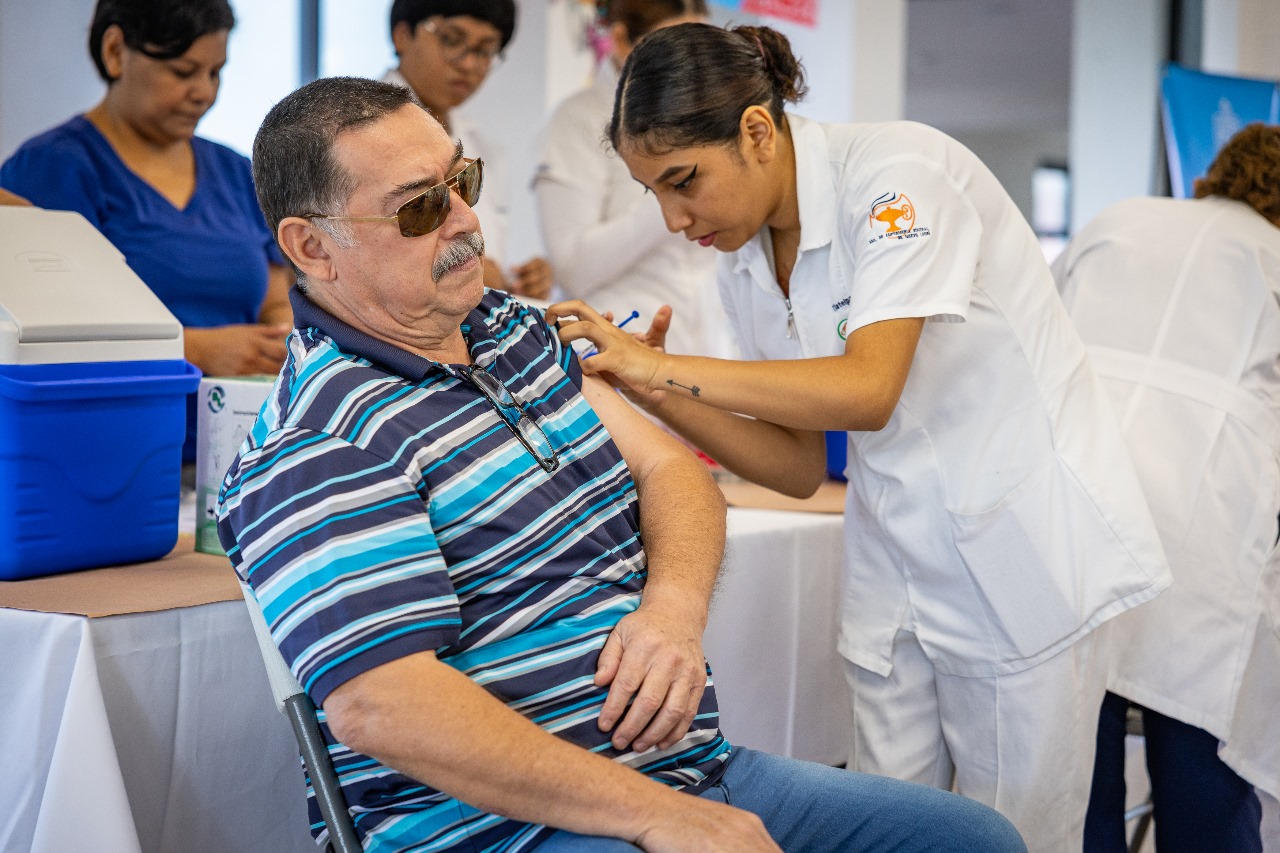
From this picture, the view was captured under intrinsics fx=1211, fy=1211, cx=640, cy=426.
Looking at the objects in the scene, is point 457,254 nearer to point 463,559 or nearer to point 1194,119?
point 463,559

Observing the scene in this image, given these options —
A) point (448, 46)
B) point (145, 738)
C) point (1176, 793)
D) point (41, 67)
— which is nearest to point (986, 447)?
point (1176, 793)

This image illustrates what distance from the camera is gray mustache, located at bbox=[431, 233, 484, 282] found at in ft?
4.60

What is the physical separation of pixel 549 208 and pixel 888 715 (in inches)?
71.0

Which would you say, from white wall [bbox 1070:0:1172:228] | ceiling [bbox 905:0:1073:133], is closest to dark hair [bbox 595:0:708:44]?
white wall [bbox 1070:0:1172:228]

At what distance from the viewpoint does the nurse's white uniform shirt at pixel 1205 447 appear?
2.00 m

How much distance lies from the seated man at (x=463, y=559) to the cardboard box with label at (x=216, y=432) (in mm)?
292

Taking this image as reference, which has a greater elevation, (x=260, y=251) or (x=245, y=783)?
(x=260, y=251)

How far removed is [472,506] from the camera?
1.29 m

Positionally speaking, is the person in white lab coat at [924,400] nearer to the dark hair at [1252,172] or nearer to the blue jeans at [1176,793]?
the blue jeans at [1176,793]

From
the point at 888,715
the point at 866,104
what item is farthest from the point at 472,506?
the point at 866,104

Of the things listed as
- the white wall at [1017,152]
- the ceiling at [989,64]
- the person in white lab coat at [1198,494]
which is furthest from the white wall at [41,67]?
the white wall at [1017,152]

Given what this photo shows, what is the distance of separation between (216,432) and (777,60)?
38.2 inches

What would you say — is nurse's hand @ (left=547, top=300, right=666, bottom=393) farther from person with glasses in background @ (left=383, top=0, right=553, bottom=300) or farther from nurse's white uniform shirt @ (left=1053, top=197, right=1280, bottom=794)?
person with glasses in background @ (left=383, top=0, right=553, bottom=300)

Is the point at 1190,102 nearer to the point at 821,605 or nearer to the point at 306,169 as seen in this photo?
the point at 821,605
